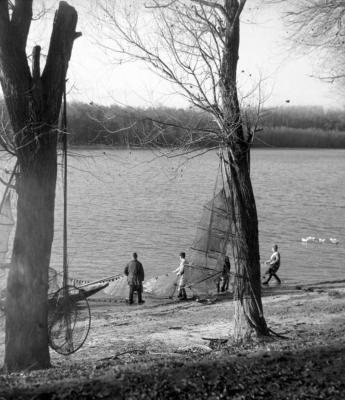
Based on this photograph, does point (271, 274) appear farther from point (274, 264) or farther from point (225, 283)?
point (225, 283)

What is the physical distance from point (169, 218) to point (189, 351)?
23.2 meters

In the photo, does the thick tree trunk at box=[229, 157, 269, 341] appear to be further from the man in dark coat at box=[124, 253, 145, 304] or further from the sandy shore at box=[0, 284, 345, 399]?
the man in dark coat at box=[124, 253, 145, 304]

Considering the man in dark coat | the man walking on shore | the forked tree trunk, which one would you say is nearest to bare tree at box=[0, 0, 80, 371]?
the forked tree trunk

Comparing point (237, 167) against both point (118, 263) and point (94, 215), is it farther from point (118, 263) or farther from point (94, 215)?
point (94, 215)

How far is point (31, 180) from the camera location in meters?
8.05

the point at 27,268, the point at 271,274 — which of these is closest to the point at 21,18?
the point at 27,268

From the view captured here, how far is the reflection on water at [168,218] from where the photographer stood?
23844 mm

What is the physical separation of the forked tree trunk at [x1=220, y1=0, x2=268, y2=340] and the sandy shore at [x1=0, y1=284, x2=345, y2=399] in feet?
2.15

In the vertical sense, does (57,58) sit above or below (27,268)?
above

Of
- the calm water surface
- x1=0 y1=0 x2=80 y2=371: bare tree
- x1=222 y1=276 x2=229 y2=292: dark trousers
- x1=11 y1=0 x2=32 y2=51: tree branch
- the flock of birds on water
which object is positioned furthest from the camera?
the flock of birds on water

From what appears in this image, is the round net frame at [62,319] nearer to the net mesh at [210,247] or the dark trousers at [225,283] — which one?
the net mesh at [210,247]

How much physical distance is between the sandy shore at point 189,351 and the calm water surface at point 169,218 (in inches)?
136

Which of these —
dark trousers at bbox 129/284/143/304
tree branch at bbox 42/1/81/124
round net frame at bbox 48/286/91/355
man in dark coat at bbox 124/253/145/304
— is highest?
tree branch at bbox 42/1/81/124

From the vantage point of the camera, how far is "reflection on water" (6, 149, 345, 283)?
23844 millimetres
